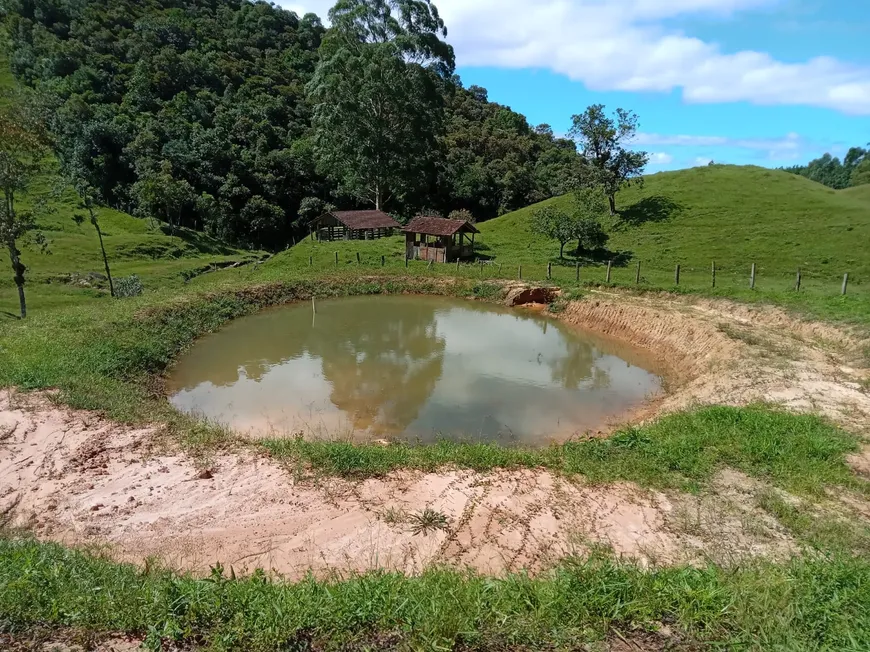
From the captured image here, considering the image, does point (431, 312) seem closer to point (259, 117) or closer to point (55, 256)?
point (55, 256)

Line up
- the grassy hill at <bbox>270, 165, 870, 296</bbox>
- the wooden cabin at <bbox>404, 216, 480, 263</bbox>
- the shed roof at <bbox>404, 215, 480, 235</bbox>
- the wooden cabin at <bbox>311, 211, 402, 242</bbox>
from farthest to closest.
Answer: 1. the wooden cabin at <bbox>311, 211, 402, 242</bbox>
2. the wooden cabin at <bbox>404, 216, 480, 263</bbox>
3. the shed roof at <bbox>404, 215, 480, 235</bbox>
4. the grassy hill at <bbox>270, 165, 870, 296</bbox>

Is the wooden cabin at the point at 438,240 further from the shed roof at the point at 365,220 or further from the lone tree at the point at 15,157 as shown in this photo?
the lone tree at the point at 15,157

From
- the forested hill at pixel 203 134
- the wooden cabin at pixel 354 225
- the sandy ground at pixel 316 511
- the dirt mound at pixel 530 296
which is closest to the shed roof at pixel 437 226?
the wooden cabin at pixel 354 225

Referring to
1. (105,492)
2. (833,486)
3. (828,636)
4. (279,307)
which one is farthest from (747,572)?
(279,307)

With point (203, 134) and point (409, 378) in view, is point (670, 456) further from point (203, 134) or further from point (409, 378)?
point (203, 134)

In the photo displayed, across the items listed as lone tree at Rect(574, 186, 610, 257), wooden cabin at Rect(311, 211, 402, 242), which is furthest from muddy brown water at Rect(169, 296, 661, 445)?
wooden cabin at Rect(311, 211, 402, 242)

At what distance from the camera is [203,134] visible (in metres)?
53.0

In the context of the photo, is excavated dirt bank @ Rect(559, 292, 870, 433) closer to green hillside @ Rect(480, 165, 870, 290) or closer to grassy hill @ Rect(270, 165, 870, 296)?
grassy hill @ Rect(270, 165, 870, 296)

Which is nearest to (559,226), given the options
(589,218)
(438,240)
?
(589,218)

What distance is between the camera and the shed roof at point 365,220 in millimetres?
37906

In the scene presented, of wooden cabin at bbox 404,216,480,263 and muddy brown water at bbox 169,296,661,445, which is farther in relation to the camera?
wooden cabin at bbox 404,216,480,263

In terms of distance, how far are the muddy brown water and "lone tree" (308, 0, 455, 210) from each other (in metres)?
22.9

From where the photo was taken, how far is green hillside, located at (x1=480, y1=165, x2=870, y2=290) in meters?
27.6

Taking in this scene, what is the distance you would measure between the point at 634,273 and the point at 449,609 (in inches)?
1011
